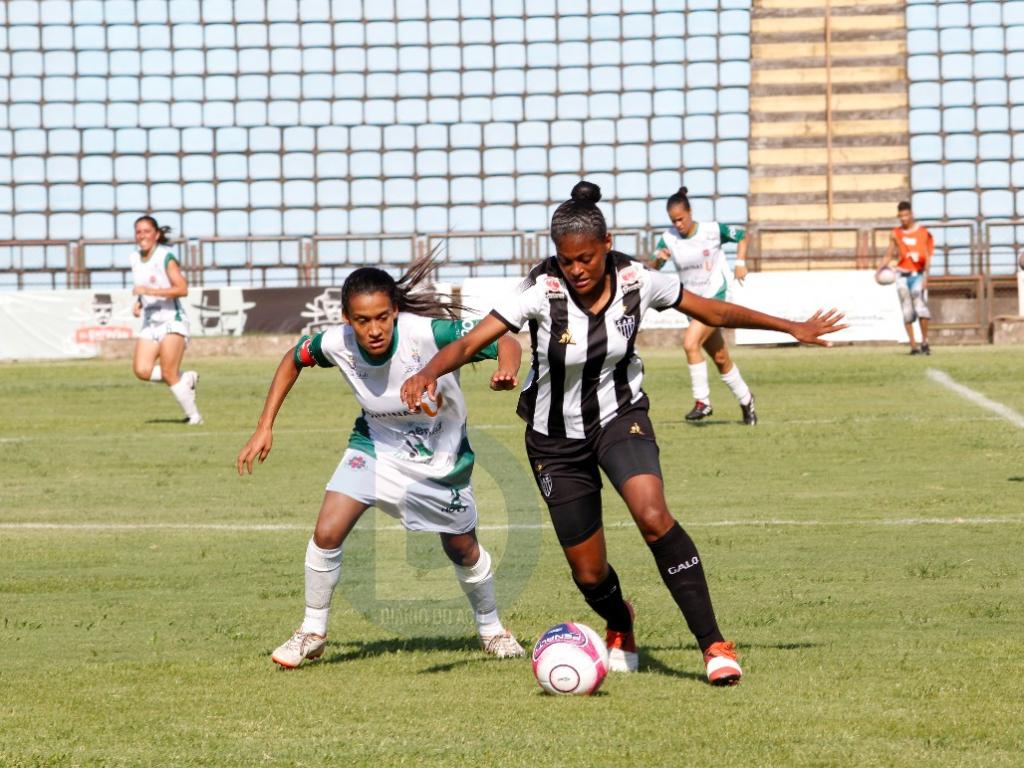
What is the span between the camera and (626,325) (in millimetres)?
5992

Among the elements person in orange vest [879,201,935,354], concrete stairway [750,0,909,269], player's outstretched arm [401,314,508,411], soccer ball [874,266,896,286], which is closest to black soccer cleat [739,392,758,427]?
soccer ball [874,266,896,286]

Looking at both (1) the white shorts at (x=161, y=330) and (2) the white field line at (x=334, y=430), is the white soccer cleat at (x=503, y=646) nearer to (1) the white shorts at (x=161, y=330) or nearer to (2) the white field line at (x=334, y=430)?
(2) the white field line at (x=334, y=430)

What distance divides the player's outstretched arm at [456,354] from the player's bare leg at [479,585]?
0.81 m

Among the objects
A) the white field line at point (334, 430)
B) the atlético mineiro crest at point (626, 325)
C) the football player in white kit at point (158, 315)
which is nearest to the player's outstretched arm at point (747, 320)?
the atlético mineiro crest at point (626, 325)

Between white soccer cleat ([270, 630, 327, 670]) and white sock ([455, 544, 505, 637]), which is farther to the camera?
white sock ([455, 544, 505, 637])

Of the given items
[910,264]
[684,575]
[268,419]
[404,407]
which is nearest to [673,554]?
[684,575]

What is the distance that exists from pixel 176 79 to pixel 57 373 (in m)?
13.8

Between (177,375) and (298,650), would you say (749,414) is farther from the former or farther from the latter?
(298,650)

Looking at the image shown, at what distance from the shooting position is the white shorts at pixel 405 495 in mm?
6367

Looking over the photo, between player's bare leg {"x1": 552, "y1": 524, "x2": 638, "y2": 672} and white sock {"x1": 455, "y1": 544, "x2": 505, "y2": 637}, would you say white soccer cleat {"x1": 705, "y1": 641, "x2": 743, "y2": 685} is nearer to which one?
player's bare leg {"x1": 552, "y1": 524, "x2": 638, "y2": 672}

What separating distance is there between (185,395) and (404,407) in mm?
11089

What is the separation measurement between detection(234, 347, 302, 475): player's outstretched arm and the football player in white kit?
33.6 feet

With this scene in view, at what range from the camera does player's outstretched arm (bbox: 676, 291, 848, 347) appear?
19.9 ft

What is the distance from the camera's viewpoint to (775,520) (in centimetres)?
1030
